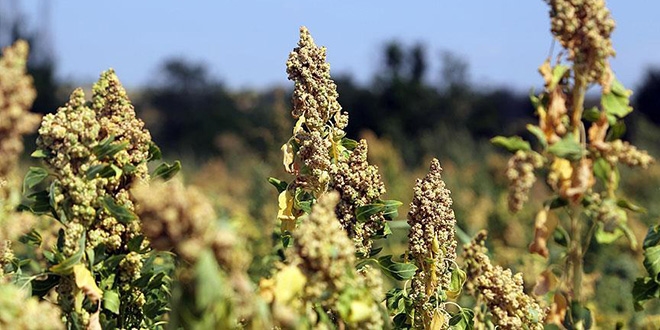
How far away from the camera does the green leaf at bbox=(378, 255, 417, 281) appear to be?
5.34ft

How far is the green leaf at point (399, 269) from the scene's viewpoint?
1.63 meters

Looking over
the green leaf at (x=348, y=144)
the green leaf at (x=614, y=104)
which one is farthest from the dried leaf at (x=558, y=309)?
the green leaf at (x=348, y=144)

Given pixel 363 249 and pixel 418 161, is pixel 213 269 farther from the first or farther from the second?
pixel 418 161

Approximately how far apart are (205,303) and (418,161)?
20503mm

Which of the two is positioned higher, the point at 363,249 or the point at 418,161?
the point at 418,161

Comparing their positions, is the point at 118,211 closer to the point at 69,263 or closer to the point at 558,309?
the point at 69,263

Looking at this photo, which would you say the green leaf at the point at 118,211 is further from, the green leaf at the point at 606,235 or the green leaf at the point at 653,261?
the green leaf at the point at 653,261

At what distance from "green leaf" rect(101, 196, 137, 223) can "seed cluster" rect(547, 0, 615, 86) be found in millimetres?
682

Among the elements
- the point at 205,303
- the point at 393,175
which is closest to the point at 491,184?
the point at 393,175

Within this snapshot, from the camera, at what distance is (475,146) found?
20.0 metres

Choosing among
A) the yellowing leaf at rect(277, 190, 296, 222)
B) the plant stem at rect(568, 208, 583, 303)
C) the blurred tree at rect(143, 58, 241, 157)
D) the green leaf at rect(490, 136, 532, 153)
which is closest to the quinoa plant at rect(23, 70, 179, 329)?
the yellowing leaf at rect(277, 190, 296, 222)

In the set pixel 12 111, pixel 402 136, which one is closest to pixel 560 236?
pixel 12 111

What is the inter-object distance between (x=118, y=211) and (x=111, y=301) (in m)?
0.21

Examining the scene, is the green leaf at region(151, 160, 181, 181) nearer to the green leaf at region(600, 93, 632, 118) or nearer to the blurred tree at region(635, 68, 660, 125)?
the green leaf at region(600, 93, 632, 118)
